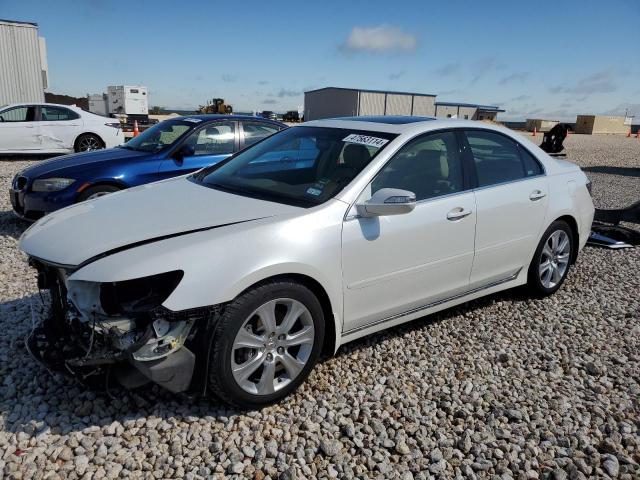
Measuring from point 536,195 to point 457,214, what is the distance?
3.57 feet

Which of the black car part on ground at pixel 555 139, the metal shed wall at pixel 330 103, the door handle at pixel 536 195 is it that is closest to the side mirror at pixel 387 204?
the door handle at pixel 536 195

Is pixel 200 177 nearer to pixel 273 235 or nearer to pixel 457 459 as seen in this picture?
pixel 273 235

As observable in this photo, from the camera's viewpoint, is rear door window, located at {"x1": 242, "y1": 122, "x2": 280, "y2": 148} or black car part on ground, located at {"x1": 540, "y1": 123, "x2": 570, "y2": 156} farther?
black car part on ground, located at {"x1": 540, "y1": 123, "x2": 570, "y2": 156}

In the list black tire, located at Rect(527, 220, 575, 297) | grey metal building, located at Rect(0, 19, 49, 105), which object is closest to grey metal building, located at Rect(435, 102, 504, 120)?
grey metal building, located at Rect(0, 19, 49, 105)

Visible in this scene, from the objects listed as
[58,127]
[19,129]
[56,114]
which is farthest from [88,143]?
[19,129]

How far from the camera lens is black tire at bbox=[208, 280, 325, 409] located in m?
2.67

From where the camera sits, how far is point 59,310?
298 cm

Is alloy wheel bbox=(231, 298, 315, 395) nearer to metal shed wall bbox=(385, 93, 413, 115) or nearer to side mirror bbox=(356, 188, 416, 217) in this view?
side mirror bbox=(356, 188, 416, 217)

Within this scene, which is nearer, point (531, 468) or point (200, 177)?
point (531, 468)

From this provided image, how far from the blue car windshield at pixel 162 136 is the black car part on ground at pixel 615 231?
17.8 ft

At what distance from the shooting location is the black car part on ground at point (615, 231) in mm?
6703

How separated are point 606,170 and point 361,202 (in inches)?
627

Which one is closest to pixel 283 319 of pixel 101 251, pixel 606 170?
pixel 101 251

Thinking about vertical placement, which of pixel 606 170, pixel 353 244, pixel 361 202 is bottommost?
pixel 606 170
